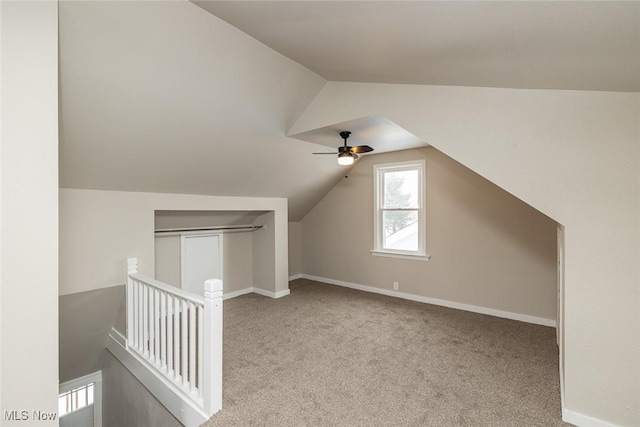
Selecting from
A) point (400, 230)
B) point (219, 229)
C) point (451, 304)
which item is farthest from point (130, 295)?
point (451, 304)

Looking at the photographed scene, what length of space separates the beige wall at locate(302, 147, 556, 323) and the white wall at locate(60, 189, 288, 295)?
2.68m

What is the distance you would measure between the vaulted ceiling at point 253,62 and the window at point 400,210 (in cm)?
215

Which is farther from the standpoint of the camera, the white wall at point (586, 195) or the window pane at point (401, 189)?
the window pane at point (401, 189)

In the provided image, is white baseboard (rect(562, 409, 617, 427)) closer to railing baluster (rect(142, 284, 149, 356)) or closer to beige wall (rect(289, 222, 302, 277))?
railing baluster (rect(142, 284, 149, 356))

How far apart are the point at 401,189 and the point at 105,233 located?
154 inches

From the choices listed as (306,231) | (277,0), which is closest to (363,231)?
(306,231)

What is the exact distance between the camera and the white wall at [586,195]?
1.77 meters

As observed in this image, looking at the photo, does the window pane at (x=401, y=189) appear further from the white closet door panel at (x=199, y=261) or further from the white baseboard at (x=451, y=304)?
the white closet door panel at (x=199, y=261)

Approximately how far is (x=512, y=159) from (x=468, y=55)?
83cm

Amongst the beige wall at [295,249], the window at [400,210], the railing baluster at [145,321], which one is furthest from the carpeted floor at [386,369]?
the beige wall at [295,249]

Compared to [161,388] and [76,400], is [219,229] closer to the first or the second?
[161,388]

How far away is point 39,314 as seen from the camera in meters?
1.38

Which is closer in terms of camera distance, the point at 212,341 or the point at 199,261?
the point at 212,341

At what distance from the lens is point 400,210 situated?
15.6ft
